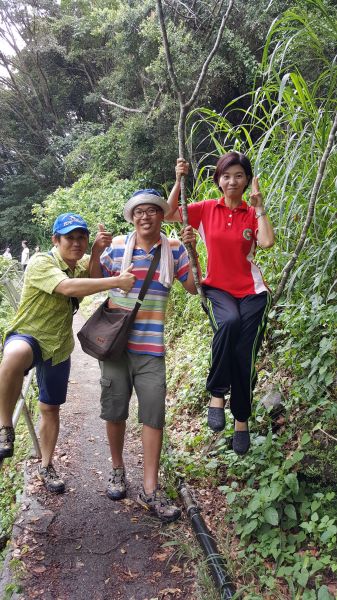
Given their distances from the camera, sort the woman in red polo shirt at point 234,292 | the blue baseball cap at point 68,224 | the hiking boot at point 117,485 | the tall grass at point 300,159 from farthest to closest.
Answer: the hiking boot at point 117,485
the blue baseball cap at point 68,224
the tall grass at point 300,159
the woman in red polo shirt at point 234,292

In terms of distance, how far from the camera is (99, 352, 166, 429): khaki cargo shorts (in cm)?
277

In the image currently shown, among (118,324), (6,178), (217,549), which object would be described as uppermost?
(6,178)

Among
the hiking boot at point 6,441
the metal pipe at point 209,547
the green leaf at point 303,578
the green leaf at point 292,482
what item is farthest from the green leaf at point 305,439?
the hiking boot at point 6,441

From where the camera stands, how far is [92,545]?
262 cm

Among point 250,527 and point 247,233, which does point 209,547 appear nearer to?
point 250,527

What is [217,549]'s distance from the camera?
2.40 m

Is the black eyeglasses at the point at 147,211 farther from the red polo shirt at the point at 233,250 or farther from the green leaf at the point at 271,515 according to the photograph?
the green leaf at the point at 271,515

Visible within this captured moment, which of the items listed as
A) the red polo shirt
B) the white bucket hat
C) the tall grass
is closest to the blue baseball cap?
the white bucket hat

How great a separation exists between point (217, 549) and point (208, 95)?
392 inches

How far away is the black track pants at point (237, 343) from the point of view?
244 centimetres

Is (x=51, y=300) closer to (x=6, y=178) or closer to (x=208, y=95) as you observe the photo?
(x=208, y=95)

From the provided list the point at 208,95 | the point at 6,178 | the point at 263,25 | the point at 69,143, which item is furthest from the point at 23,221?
the point at 263,25

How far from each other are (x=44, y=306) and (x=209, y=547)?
5.32ft

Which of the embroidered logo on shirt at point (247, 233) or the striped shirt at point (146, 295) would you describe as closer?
the embroidered logo on shirt at point (247, 233)
